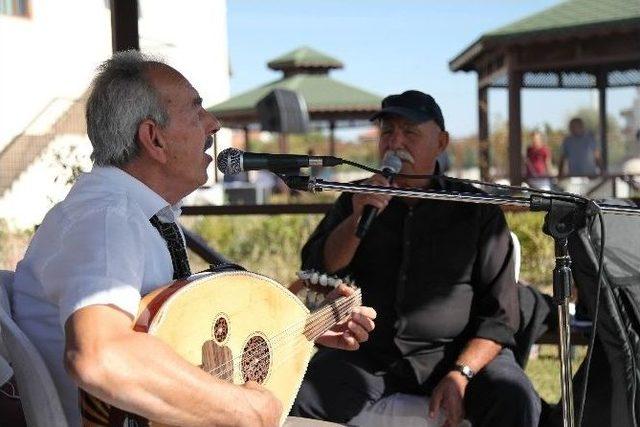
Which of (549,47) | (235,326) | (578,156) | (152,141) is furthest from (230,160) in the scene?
(549,47)

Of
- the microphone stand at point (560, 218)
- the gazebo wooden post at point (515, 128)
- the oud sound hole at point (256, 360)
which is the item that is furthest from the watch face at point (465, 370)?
the gazebo wooden post at point (515, 128)

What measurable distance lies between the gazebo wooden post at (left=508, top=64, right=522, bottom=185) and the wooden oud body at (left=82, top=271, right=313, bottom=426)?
981 cm

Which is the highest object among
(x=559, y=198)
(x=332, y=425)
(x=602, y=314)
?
A: (x=559, y=198)

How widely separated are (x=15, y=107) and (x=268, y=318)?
746cm

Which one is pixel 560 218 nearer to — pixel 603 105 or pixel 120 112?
pixel 120 112

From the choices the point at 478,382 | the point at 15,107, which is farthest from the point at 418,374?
the point at 15,107

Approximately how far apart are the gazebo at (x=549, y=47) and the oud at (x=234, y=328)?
29.8 feet

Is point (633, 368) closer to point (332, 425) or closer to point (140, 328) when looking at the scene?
point (332, 425)

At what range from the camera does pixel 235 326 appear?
88.4 inches

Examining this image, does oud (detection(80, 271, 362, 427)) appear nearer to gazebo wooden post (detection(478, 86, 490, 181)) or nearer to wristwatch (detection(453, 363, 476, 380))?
wristwatch (detection(453, 363, 476, 380))

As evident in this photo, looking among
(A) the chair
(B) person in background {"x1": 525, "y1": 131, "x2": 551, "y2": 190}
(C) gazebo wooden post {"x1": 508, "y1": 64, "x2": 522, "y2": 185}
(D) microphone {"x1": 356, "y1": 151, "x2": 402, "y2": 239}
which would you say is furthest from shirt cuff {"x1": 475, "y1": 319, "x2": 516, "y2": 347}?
(B) person in background {"x1": 525, "y1": 131, "x2": 551, "y2": 190}

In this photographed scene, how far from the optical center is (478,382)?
10.7ft

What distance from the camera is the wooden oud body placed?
1.98 meters

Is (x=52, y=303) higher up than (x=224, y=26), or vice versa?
(x=224, y=26)
